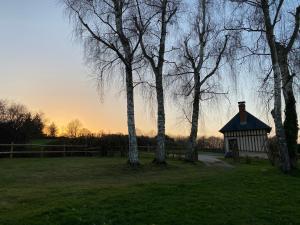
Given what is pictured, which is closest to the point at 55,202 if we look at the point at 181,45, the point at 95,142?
the point at 181,45

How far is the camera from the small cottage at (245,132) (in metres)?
37.7

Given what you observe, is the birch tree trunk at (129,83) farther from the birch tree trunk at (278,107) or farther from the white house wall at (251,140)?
the white house wall at (251,140)

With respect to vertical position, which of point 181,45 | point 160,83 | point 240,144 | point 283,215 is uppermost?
point 181,45

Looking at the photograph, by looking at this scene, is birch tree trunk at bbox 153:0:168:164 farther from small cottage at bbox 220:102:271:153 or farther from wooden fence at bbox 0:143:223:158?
small cottage at bbox 220:102:271:153

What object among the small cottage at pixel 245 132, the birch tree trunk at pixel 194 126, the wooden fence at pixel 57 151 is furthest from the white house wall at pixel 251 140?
the birch tree trunk at pixel 194 126

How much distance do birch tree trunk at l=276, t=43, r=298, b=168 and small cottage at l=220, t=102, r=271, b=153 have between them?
17.1 m

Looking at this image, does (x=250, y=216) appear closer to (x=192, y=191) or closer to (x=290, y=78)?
(x=192, y=191)

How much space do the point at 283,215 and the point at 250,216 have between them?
2.70 feet

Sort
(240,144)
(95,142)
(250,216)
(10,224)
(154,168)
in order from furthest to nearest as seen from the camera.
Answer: (240,144)
(95,142)
(154,168)
(250,216)
(10,224)

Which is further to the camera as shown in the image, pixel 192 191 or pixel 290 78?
pixel 290 78

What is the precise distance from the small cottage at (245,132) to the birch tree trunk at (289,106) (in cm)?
1711

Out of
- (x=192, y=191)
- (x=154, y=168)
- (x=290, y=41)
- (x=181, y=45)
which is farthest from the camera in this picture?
(x=181, y=45)

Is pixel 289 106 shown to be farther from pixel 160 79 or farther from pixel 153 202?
pixel 153 202

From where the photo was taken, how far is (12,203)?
9.98 m
